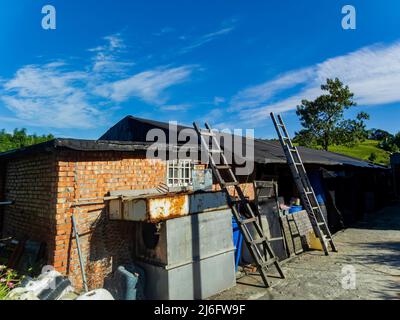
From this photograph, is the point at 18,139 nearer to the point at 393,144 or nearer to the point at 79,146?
the point at 79,146

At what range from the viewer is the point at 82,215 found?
501 centimetres

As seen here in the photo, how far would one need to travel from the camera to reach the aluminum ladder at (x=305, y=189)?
307 inches

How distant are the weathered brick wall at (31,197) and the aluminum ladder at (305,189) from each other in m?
6.32

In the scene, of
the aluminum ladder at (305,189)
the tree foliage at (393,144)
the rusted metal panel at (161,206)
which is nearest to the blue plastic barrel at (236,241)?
the rusted metal panel at (161,206)

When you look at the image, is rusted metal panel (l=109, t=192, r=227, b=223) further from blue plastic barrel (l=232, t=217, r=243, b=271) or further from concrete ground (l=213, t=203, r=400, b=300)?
concrete ground (l=213, t=203, r=400, b=300)

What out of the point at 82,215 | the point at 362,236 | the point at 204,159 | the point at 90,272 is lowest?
the point at 362,236

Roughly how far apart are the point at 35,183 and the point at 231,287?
4665 millimetres

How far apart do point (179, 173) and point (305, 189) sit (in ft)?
13.3

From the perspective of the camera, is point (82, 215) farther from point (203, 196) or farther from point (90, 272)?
point (203, 196)

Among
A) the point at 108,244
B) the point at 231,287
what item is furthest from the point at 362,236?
the point at 108,244

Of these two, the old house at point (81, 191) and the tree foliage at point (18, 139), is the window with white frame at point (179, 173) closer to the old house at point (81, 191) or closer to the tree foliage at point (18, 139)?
the old house at point (81, 191)

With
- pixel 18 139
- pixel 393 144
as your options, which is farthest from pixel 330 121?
pixel 18 139

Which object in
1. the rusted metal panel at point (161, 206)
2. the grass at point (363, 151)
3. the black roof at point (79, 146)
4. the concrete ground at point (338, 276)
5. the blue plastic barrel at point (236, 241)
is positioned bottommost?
the concrete ground at point (338, 276)
